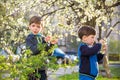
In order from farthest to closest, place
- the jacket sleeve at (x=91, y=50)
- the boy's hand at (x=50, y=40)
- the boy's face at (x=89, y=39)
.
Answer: the boy's face at (x=89, y=39) → the jacket sleeve at (x=91, y=50) → the boy's hand at (x=50, y=40)

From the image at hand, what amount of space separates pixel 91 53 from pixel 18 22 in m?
10.4

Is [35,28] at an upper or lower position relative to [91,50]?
upper

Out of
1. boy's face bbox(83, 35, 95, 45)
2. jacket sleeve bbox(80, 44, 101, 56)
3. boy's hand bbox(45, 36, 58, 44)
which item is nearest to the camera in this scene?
boy's hand bbox(45, 36, 58, 44)

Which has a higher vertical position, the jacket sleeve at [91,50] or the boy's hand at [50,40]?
the boy's hand at [50,40]

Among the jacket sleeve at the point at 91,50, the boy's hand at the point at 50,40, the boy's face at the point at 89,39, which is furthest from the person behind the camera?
the boy's face at the point at 89,39

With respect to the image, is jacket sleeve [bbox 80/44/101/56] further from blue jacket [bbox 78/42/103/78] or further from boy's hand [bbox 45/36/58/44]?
boy's hand [bbox 45/36/58/44]

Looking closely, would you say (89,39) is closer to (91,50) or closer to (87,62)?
(91,50)

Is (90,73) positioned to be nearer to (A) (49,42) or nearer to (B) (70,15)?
(A) (49,42)

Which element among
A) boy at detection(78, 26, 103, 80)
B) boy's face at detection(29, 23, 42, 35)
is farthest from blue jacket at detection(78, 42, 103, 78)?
boy's face at detection(29, 23, 42, 35)

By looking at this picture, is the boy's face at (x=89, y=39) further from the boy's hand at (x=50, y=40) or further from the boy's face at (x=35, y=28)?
the boy's hand at (x=50, y=40)

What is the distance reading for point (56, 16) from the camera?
18.3 m

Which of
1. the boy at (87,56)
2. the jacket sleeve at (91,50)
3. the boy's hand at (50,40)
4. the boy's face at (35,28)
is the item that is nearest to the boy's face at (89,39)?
the boy at (87,56)

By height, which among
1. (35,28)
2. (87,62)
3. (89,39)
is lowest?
(87,62)

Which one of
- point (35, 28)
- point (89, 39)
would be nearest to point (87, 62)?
point (89, 39)
